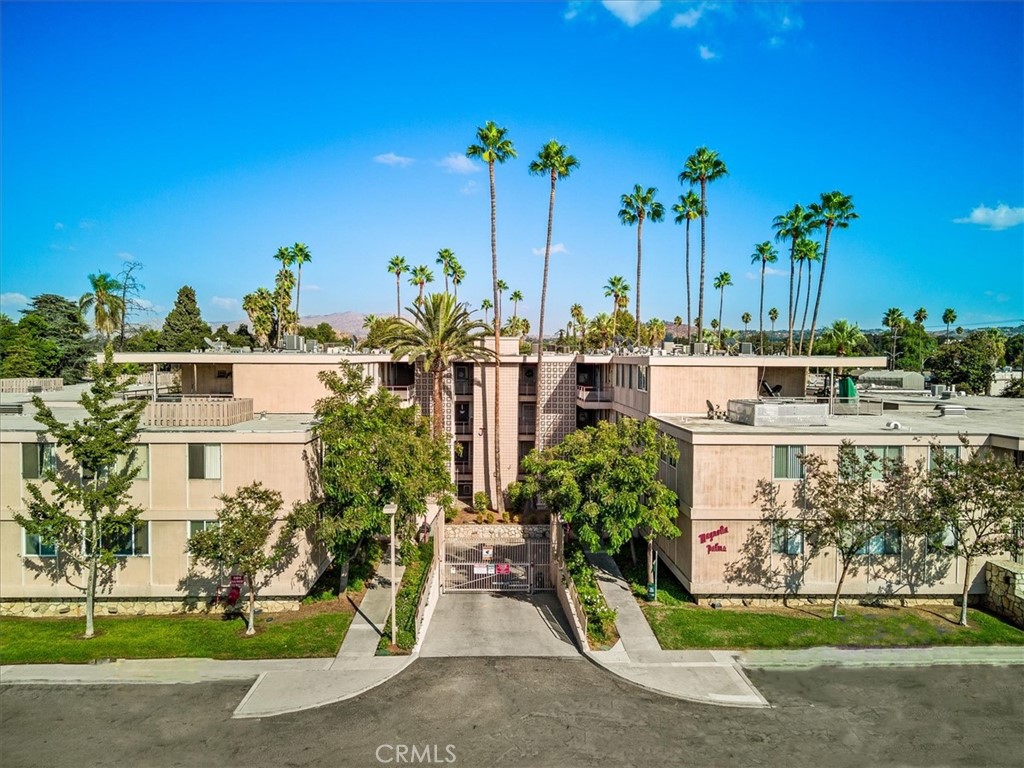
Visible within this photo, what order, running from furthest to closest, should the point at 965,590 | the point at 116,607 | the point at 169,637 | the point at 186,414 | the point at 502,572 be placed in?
the point at 502,572
the point at 186,414
the point at 116,607
the point at 965,590
the point at 169,637

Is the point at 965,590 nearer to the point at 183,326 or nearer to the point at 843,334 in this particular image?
the point at 843,334

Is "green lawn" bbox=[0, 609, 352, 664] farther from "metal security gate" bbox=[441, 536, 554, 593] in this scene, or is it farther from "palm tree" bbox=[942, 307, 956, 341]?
"palm tree" bbox=[942, 307, 956, 341]

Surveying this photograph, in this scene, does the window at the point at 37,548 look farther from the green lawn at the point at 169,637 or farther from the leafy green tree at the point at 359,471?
the leafy green tree at the point at 359,471

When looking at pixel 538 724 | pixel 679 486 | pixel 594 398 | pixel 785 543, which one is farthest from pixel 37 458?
pixel 594 398

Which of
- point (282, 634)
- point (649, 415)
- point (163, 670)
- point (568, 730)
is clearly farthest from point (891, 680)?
point (163, 670)

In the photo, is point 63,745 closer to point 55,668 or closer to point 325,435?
point 55,668

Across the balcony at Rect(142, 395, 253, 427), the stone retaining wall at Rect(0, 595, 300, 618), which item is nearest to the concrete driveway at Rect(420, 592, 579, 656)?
the stone retaining wall at Rect(0, 595, 300, 618)
